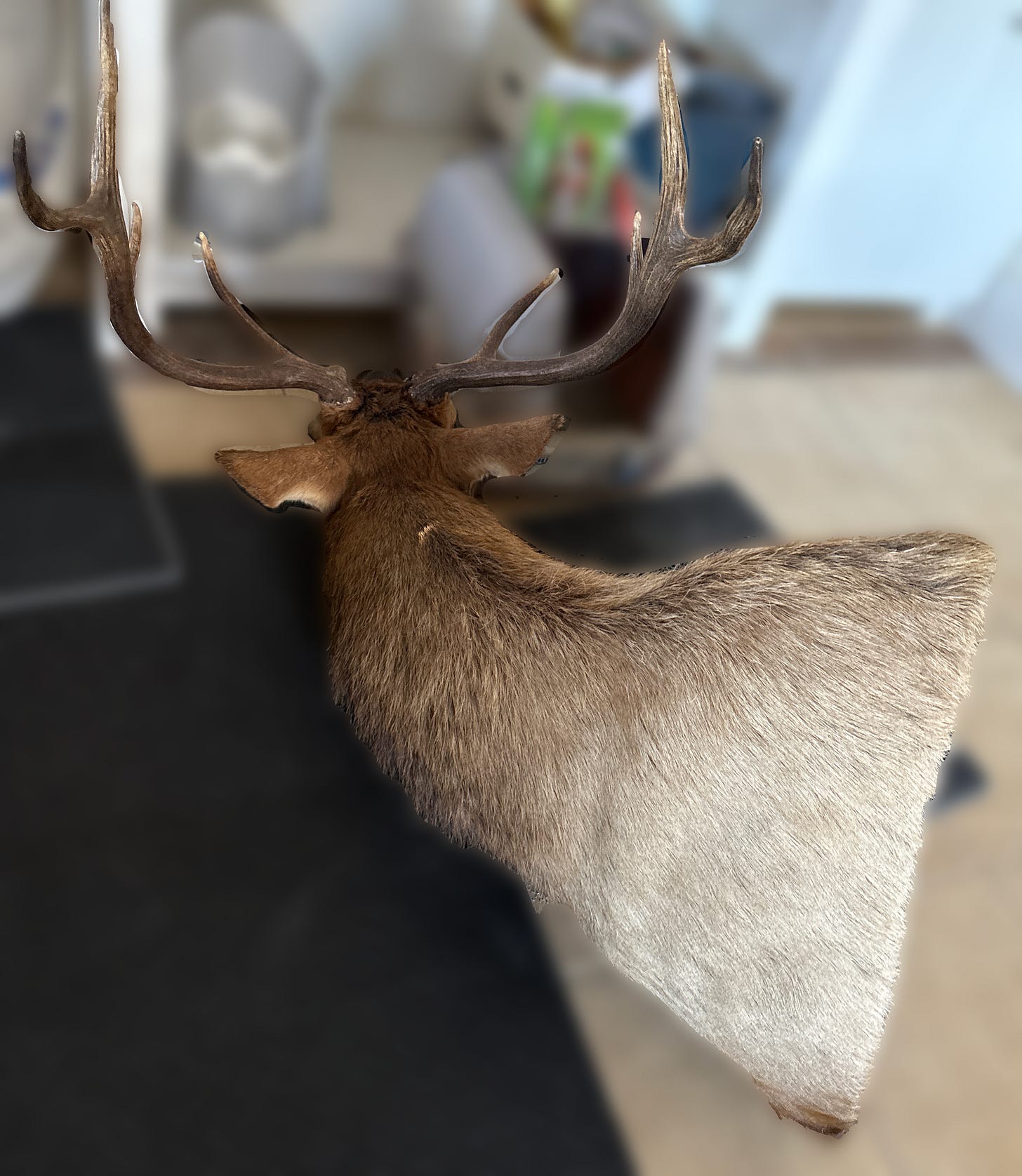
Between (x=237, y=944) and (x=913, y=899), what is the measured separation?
68 centimetres

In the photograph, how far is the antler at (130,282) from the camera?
32 centimetres

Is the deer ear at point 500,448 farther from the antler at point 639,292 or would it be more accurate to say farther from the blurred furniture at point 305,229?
the blurred furniture at point 305,229

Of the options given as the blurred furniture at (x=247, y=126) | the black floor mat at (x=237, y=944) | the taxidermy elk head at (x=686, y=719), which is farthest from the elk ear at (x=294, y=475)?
the blurred furniture at (x=247, y=126)

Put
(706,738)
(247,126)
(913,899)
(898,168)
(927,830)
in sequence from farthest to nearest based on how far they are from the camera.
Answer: (898,168), (247,126), (927,830), (913,899), (706,738)

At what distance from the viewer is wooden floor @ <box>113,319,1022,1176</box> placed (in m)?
0.98

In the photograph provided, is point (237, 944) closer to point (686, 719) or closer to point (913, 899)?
point (913, 899)

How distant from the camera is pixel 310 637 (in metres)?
1.23

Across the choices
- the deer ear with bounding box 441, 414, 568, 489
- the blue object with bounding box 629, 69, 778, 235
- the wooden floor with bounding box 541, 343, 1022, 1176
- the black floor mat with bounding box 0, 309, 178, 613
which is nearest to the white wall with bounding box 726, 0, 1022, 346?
the blue object with bounding box 629, 69, 778, 235

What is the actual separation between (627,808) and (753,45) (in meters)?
1.82

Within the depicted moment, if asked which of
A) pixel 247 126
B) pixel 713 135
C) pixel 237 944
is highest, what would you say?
pixel 713 135

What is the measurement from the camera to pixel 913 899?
60 cm

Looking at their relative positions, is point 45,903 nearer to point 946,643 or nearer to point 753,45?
point 946,643

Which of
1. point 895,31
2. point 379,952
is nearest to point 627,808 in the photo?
point 379,952

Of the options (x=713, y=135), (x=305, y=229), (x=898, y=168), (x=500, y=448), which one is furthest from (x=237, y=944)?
(x=898, y=168)
